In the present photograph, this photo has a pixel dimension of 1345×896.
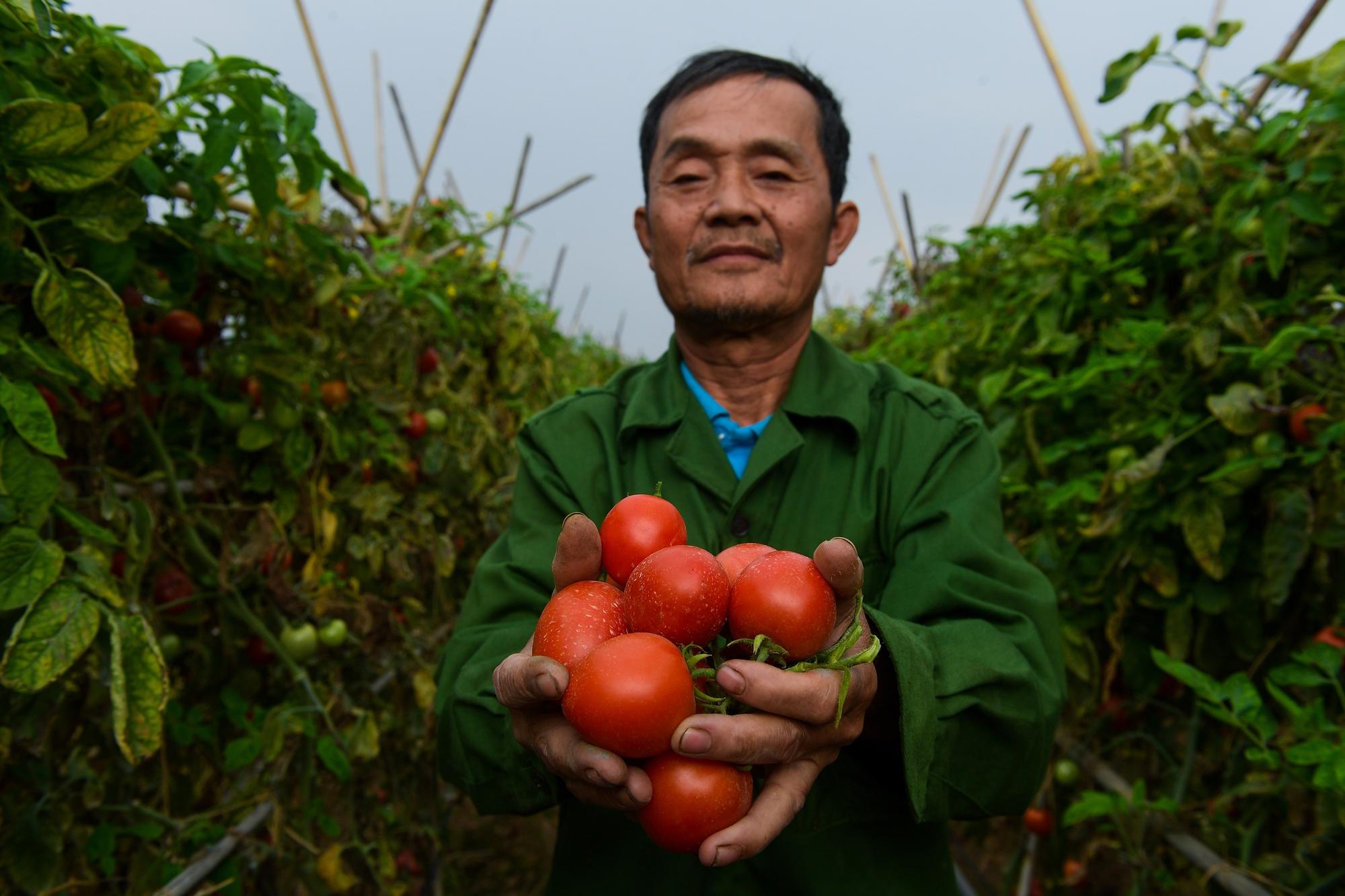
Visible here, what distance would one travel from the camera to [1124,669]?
70.9 inches

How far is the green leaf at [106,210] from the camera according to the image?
1.16m

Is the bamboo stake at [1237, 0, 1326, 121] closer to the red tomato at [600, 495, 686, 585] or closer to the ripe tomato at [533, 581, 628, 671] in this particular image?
the red tomato at [600, 495, 686, 585]

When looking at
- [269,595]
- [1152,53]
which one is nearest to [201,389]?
[269,595]

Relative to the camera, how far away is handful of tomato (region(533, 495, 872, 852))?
76cm

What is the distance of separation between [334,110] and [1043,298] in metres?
2.80

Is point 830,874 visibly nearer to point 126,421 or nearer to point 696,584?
point 696,584

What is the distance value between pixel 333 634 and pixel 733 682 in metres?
1.61

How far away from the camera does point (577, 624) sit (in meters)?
0.87

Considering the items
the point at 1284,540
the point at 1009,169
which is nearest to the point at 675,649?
the point at 1284,540

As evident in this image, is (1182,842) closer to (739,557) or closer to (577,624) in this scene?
(739,557)

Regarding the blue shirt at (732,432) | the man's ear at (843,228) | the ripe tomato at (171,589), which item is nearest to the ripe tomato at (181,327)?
the ripe tomato at (171,589)

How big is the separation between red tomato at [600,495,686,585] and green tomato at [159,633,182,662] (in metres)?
1.13

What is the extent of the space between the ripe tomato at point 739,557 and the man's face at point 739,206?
0.53 metres

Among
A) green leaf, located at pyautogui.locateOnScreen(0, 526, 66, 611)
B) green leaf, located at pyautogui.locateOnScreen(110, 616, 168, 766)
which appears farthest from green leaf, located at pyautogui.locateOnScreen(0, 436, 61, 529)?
green leaf, located at pyautogui.locateOnScreen(110, 616, 168, 766)
